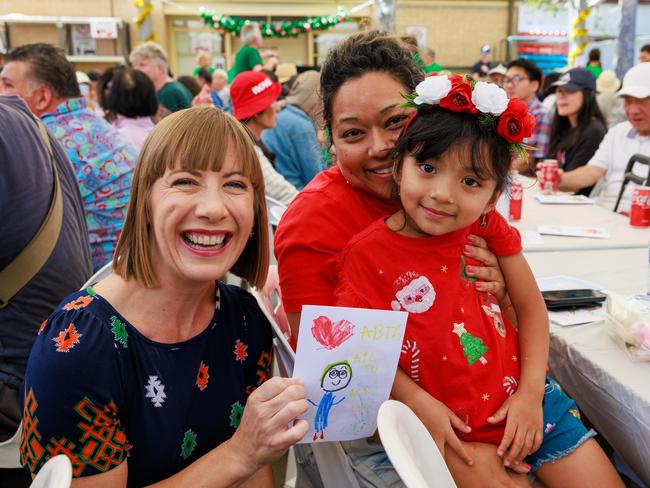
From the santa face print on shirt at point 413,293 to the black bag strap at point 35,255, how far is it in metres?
1.24

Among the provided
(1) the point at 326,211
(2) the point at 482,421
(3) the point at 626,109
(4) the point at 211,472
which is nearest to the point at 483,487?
(2) the point at 482,421

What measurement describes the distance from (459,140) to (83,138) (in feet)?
7.44

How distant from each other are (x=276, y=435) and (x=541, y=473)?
72 centimetres

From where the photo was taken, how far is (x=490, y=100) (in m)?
1.43

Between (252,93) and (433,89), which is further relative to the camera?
(252,93)

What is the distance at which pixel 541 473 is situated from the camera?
4.86 feet

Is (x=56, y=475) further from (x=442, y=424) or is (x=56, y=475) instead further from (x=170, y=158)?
(x=442, y=424)

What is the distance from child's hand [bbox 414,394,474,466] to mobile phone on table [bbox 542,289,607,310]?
2.39 feet

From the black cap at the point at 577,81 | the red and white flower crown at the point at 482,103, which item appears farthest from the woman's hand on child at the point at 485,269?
the black cap at the point at 577,81

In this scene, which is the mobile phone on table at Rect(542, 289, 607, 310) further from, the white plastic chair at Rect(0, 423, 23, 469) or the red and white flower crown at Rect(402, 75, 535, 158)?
the white plastic chair at Rect(0, 423, 23, 469)

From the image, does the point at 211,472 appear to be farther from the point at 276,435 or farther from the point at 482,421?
the point at 482,421

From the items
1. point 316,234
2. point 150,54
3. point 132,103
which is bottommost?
point 316,234

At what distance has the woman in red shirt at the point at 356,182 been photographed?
1.55 meters

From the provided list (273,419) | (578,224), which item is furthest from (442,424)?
(578,224)
